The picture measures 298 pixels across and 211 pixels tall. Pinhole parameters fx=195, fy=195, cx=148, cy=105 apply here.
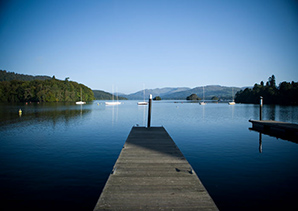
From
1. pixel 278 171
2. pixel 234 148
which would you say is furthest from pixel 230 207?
pixel 234 148

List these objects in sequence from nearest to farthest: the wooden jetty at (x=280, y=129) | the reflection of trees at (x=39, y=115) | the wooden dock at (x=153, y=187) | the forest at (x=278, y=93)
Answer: the wooden dock at (x=153, y=187), the wooden jetty at (x=280, y=129), the reflection of trees at (x=39, y=115), the forest at (x=278, y=93)

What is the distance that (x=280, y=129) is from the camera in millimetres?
19656

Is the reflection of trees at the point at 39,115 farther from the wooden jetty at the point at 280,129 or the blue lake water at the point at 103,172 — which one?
the wooden jetty at the point at 280,129

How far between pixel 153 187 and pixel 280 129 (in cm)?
1935

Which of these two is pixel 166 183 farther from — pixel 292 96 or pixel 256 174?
pixel 292 96

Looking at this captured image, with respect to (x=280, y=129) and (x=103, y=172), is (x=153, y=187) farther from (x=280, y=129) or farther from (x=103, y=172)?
(x=280, y=129)

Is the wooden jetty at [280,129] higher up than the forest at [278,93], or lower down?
lower down

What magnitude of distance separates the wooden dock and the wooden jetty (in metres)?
15.2

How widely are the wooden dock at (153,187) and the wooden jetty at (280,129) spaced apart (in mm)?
15173

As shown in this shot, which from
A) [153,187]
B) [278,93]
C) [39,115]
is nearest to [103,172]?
[153,187]

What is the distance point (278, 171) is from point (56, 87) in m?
136

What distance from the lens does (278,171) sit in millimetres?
9672

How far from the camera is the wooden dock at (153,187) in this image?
15.0 ft

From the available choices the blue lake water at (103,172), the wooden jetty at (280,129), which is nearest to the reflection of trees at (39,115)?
the blue lake water at (103,172)
